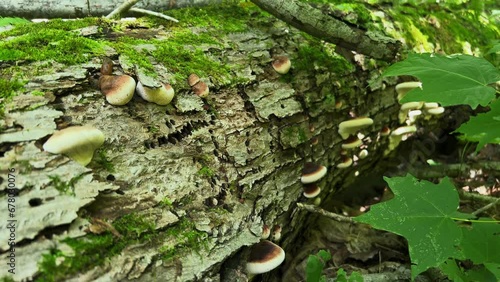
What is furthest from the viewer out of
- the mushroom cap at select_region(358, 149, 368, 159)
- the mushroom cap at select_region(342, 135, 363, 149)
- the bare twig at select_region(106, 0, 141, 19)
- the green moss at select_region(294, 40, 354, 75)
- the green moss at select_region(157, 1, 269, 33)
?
the mushroom cap at select_region(358, 149, 368, 159)

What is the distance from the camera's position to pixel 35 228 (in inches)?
71.1

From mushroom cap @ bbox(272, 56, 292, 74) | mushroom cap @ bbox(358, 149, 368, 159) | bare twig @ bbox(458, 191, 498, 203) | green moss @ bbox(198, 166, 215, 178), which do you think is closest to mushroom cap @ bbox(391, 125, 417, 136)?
mushroom cap @ bbox(358, 149, 368, 159)

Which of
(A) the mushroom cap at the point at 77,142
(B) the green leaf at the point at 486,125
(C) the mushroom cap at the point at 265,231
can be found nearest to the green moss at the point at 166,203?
(A) the mushroom cap at the point at 77,142

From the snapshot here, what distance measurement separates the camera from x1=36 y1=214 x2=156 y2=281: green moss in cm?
176

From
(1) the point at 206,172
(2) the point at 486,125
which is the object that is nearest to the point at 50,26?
Result: (1) the point at 206,172

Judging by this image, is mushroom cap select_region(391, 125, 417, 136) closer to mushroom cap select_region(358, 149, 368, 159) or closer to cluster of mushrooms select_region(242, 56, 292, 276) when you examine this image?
mushroom cap select_region(358, 149, 368, 159)

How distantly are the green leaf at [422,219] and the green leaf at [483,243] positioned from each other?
41 centimetres

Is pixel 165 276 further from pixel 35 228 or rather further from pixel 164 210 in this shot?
pixel 35 228

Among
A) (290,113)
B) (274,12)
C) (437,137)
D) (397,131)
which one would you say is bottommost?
(437,137)

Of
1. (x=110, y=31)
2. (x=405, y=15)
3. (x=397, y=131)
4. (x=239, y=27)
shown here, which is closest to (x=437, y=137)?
(x=397, y=131)

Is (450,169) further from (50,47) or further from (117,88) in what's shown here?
(50,47)

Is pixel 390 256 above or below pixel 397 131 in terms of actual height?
below

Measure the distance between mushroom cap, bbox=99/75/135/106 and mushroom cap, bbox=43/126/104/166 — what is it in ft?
0.99

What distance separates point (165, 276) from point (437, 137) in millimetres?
5224
